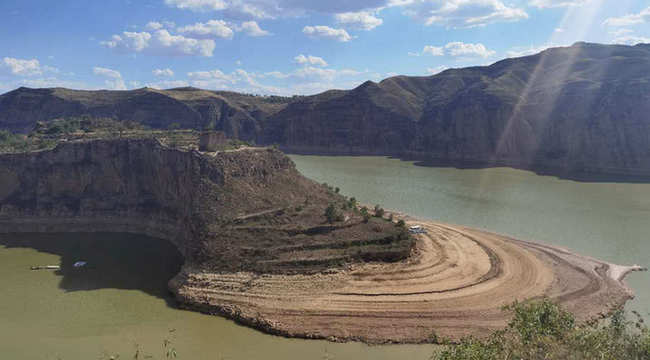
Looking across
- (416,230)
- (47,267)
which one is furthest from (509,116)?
(47,267)

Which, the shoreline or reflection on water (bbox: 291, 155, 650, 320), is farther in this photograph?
the shoreline

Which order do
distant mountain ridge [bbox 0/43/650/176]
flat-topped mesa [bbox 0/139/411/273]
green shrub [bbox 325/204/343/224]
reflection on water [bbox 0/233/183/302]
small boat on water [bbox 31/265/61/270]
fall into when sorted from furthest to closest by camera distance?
distant mountain ridge [bbox 0/43/650/176], green shrub [bbox 325/204/343/224], small boat on water [bbox 31/265/61/270], flat-topped mesa [bbox 0/139/411/273], reflection on water [bbox 0/233/183/302]

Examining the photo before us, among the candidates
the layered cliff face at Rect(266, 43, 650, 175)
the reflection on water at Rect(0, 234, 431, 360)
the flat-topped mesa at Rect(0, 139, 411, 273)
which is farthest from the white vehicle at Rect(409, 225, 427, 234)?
the layered cliff face at Rect(266, 43, 650, 175)

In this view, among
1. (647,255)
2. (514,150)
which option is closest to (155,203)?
(647,255)

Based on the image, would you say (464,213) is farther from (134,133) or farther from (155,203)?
(134,133)

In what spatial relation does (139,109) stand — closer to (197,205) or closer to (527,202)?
(197,205)

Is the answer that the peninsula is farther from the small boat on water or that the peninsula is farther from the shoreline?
the shoreline

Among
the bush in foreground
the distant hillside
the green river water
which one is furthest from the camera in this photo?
the distant hillside

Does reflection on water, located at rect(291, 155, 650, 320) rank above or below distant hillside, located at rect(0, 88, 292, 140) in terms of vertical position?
below

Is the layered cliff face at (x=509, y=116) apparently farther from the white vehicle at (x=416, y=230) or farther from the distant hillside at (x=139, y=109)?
the white vehicle at (x=416, y=230)
